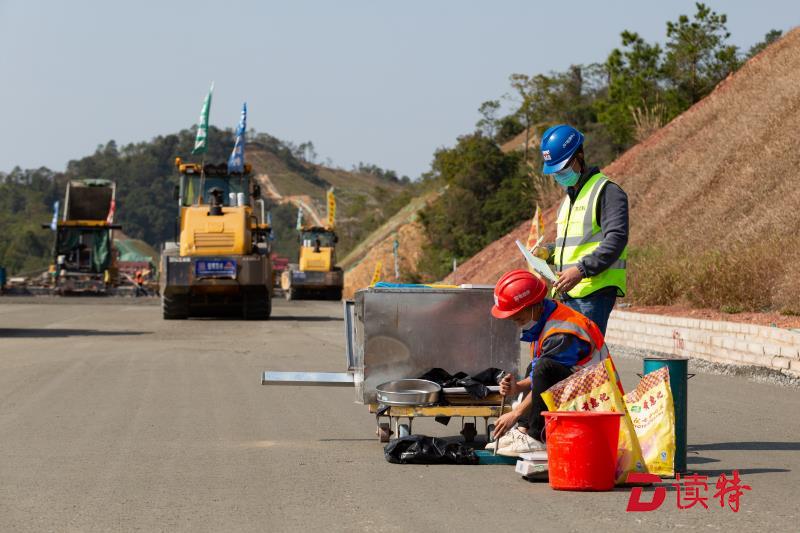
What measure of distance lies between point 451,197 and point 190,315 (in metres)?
29.6

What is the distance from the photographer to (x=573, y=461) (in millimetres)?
6996

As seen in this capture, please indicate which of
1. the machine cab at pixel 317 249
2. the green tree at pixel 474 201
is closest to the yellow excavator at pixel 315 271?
the machine cab at pixel 317 249

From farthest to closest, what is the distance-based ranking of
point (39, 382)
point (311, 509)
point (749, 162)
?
point (749, 162), point (39, 382), point (311, 509)

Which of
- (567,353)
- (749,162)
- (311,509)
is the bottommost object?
(311,509)

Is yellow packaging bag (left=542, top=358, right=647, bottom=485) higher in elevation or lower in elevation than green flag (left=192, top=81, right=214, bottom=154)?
lower

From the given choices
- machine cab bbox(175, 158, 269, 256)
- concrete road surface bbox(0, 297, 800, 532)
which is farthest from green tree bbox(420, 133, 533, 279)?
concrete road surface bbox(0, 297, 800, 532)

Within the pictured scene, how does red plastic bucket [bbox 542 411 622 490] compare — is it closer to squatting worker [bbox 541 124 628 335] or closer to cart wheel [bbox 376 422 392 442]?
squatting worker [bbox 541 124 628 335]

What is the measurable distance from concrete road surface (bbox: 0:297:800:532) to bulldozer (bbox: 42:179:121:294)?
39.2m

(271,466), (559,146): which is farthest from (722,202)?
(271,466)

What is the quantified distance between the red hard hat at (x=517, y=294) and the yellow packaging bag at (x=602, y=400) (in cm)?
54

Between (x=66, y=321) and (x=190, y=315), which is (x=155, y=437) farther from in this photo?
(x=190, y=315)

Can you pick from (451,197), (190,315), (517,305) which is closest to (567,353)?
(517,305)

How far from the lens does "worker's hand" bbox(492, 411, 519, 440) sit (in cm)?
765

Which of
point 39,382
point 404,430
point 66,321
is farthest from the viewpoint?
point 66,321
